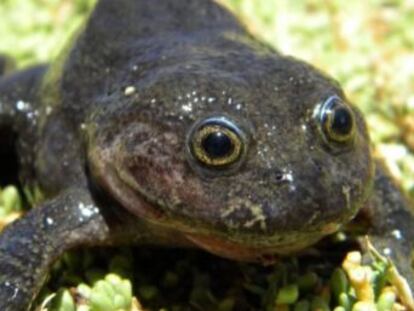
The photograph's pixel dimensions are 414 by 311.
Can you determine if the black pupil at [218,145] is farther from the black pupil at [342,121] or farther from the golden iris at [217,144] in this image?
the black pupil at [342,121]

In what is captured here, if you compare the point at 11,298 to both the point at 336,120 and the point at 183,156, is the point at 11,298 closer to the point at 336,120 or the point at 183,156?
the point at 183,156

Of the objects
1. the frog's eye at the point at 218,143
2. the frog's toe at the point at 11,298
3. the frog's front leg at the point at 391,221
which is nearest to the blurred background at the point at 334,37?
the frog's front leg at the point at 391,221

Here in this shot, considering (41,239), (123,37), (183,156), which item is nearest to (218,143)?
(183,156)

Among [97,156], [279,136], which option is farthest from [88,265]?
[279,136]

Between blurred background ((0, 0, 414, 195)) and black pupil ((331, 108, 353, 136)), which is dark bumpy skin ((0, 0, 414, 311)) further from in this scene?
blurred background ((0, 0, 414, 195))

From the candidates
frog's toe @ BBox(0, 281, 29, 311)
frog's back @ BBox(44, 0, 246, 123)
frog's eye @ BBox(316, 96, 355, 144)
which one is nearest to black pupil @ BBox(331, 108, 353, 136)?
frog's eye @ BBox(316, 96, 355, 144)

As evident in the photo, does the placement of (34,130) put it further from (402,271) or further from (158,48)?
(402,271)
